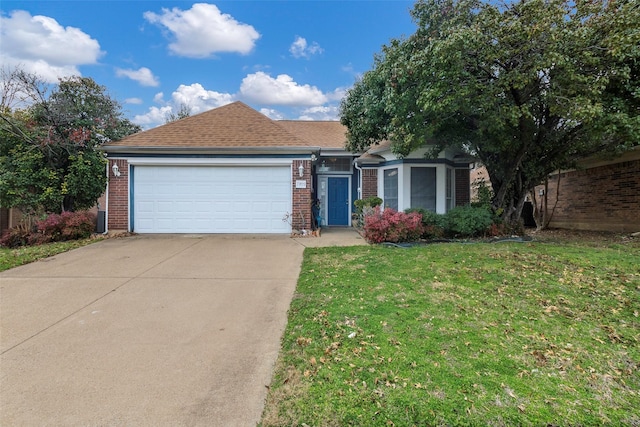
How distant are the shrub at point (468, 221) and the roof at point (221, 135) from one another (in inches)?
185

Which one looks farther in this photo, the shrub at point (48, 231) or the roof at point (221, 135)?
the roof at point (221, 135)

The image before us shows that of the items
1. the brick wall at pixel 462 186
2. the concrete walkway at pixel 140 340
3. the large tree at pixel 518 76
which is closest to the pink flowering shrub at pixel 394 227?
the large tree at pixel 518 76

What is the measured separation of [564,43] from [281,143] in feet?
24.4

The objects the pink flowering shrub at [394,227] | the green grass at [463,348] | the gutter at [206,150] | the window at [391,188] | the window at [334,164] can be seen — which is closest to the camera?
the green grass at [463,348]

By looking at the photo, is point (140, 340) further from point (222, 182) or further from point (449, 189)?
point (449, 189)

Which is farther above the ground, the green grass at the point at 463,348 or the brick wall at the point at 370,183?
the brick wall at the point at 370,183

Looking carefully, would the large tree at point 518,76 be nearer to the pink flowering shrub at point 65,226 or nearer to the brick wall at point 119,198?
the brick wall at point 119,198

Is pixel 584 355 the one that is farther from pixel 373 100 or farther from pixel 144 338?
pixel 373 100

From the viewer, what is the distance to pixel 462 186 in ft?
40.7

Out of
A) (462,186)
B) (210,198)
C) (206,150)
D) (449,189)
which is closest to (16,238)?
(210,198)

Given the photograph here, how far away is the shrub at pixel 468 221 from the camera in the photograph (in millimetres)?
8719

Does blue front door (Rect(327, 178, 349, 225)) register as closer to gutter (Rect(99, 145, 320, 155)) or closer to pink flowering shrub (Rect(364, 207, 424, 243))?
gutter (Rect(99, 145, 320, 155))

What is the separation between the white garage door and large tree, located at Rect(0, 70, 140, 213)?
1.53 metres

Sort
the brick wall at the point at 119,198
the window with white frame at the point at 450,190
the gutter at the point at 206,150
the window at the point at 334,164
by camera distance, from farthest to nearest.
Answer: the window at the point at 334,164 < the window with white frame at the point at 450,190 < the brick wall at the point at 119,198 < the gutter at the point at 206,150
